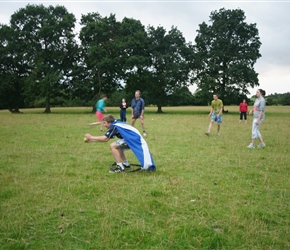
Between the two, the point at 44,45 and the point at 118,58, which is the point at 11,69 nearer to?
the point at 44,45

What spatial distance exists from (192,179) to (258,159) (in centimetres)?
342

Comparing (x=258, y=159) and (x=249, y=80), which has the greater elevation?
(x=249, y=80)

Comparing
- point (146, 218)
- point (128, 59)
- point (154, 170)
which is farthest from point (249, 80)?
point (146, 218)

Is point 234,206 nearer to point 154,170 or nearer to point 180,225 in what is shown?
point 180,225

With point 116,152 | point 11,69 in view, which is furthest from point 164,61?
point 116,152

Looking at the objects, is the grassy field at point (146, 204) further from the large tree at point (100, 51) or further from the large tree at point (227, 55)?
the large tree at point (227, 55)

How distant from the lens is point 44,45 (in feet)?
126

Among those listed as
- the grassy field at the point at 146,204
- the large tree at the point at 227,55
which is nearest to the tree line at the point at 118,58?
the large tree at the point at 227,55

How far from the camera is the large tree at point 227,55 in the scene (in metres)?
39.2

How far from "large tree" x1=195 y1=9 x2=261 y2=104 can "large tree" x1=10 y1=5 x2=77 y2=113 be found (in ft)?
66.2

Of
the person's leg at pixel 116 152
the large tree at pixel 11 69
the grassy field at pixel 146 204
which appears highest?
the large tree at pixel 11 69

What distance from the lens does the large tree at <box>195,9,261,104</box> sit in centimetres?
3922

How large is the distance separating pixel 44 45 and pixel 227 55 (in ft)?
89.5

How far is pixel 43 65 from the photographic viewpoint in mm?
36156
